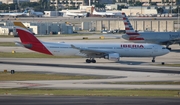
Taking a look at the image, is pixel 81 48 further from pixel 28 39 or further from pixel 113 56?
pixel 28 39

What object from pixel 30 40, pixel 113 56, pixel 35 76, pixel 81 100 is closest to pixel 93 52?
pixel 113 56

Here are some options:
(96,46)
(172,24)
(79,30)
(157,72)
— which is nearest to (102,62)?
(96,46)

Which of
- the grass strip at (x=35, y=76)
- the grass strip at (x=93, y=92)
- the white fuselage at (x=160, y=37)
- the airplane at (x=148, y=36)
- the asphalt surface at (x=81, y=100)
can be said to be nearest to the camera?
the asphalt surface at (x=81, y=100)

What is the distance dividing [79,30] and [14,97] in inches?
5279

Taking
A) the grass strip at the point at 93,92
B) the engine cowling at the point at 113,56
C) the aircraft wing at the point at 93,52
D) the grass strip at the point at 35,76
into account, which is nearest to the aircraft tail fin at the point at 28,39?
the aircraft wing at the point at 93,52

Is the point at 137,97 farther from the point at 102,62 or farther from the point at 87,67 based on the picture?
the point at 102,62

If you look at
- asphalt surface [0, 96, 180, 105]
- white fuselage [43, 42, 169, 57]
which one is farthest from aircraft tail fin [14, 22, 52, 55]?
asphalt surface [0, 96, 180, 105]

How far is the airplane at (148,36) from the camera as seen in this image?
107 m

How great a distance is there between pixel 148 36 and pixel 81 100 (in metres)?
64.1

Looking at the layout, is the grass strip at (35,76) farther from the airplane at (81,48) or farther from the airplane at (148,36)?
the airplane at (148,36)

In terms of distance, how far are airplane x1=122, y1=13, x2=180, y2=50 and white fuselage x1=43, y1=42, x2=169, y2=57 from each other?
22.5 metres

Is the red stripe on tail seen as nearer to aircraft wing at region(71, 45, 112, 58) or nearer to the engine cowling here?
aircraft wing at region(71, 45, 112, 58)

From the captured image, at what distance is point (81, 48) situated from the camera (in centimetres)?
8188

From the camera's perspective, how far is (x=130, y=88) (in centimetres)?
5569
